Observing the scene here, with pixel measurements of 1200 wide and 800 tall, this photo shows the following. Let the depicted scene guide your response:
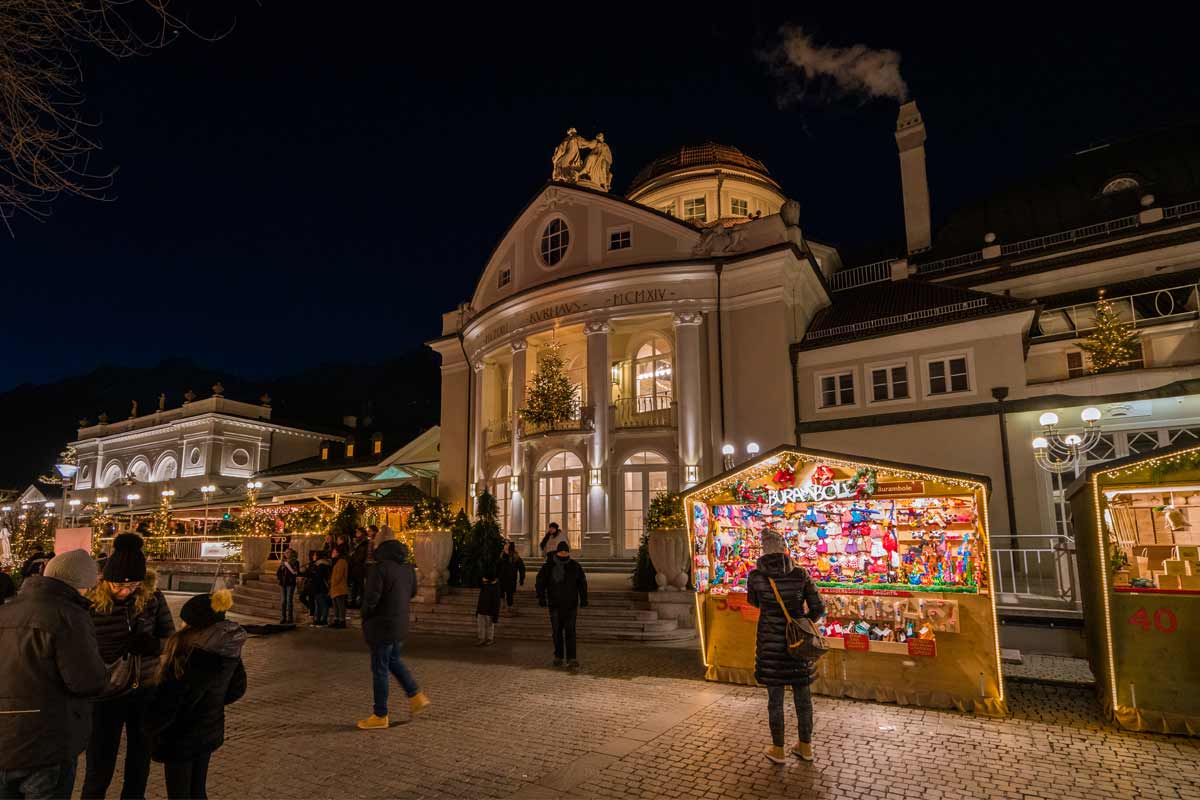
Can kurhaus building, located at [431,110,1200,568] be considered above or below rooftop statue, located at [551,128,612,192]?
below

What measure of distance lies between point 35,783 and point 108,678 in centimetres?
53

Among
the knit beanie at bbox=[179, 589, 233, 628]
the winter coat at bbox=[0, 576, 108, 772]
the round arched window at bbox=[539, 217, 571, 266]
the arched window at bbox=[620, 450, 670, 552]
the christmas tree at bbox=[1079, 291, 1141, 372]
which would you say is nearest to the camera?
the winter coat at bbox=[0, 576, 108, 772]

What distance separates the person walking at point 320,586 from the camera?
15539 millimetres

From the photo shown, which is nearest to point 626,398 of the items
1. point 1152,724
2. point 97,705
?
point 1152,724

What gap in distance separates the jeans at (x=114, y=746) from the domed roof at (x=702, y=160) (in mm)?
31023

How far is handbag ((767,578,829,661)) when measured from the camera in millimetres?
6090

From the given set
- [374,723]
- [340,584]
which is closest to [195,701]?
[374,723]

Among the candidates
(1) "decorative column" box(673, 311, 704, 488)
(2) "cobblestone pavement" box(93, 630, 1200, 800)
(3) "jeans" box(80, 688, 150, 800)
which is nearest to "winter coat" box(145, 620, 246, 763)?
(3) "jeans" box(80, 688, 150, 800)

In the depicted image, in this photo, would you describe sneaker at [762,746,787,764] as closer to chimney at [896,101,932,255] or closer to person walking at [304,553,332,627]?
person walking at [304,553,332,627]

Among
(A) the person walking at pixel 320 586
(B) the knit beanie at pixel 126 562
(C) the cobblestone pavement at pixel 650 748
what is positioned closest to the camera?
(B) the knit beanie at pixel 126 562

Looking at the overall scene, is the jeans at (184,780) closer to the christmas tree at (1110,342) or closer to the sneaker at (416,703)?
the sneaker at (416,703)

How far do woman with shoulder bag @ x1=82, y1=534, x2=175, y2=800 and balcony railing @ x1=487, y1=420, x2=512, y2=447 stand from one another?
21.0 meters

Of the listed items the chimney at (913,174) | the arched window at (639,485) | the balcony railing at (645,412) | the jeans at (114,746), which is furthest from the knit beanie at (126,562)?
the chimney at (913,174)

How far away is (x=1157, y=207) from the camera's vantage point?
24.9 m
